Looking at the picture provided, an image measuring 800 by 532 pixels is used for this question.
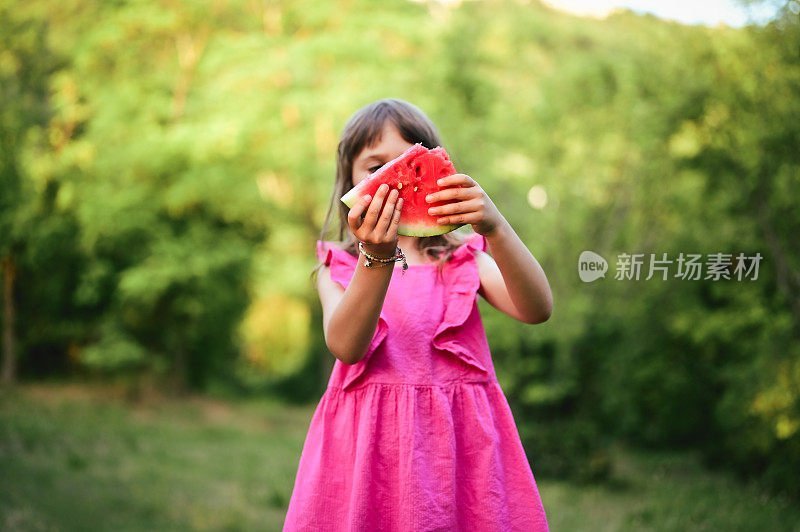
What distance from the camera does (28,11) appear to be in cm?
1027

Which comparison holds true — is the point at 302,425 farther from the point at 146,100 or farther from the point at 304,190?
the point at 146,100

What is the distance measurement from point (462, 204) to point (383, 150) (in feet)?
1.78

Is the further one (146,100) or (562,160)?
(146,100)

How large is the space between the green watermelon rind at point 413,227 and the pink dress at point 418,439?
0.38 m

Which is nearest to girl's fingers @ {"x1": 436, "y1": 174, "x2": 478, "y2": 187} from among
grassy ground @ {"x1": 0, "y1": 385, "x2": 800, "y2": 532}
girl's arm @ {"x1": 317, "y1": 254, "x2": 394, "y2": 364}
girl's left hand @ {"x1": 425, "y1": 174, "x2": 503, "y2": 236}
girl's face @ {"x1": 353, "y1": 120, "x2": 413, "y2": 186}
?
girl's left hand @ {"x1": 425, "y1": 174, "x2": 503, "y2": 236}

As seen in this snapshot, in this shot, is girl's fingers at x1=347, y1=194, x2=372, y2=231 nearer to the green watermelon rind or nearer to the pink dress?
the green watermelon rind

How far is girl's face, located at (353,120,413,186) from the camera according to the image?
2043 mm

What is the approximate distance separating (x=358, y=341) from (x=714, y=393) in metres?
10.8

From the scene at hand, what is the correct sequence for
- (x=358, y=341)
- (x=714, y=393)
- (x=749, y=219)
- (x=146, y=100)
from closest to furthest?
(x=358, y=341), (x=749, y=219), (x=714, y=393), (x=146, y=100)

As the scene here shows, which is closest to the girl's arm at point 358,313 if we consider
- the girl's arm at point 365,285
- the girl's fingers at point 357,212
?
the girl's arm at point 365,285

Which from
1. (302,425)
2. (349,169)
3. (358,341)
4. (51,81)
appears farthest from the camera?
(302,425)

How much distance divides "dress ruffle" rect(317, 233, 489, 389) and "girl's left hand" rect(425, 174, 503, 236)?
437 millimetres

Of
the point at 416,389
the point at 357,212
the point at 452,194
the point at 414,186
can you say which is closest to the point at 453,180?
the point at 452,194

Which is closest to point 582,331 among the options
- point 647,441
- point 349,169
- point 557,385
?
point 557,385
